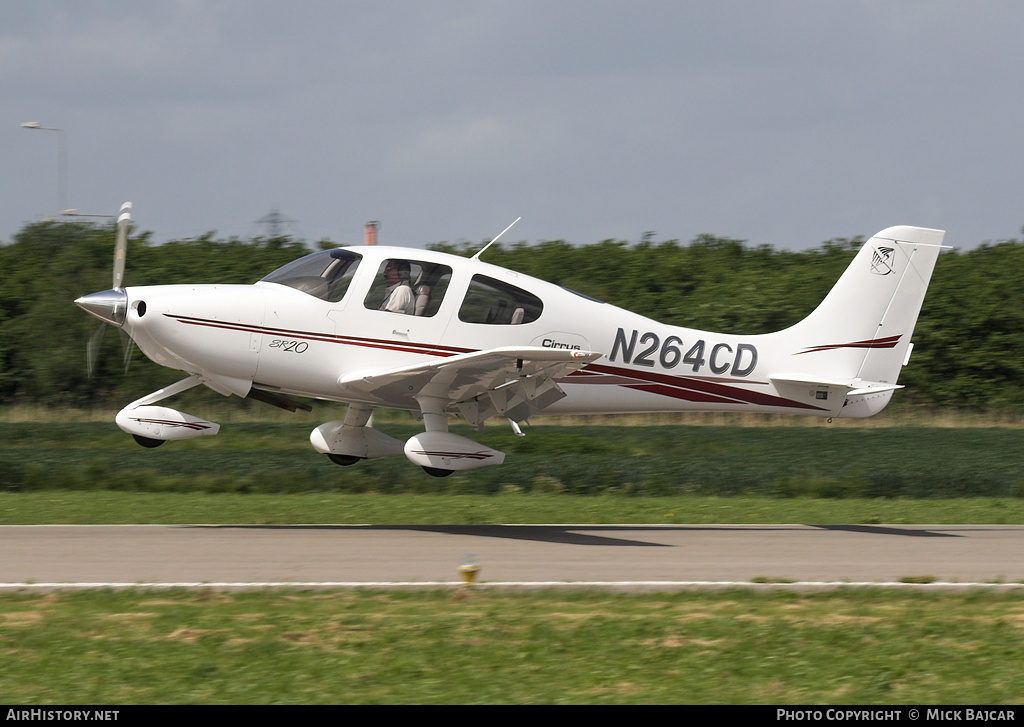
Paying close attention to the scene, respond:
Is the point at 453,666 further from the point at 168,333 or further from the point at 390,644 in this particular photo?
the point at 168,333

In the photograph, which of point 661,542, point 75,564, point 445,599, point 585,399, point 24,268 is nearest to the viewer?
point 445,599

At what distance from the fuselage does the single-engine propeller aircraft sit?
2cm

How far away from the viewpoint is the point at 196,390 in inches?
882

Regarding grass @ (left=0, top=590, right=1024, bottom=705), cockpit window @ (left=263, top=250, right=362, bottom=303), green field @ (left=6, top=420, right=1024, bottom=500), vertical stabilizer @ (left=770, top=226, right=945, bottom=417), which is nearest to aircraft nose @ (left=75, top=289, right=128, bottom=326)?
cockpit window @ (left=263, top=250, right=362, bottom=303)

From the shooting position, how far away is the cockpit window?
37.0 feet

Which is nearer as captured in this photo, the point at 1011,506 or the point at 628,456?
the point at 1011,506

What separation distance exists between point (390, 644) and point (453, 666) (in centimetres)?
52

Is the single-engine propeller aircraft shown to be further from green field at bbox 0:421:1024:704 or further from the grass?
the grass

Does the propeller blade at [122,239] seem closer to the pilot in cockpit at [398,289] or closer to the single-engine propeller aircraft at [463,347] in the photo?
the single-engine propeller aircraft at [463,347]

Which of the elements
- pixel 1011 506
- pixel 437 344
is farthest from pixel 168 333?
pixel 1011 506

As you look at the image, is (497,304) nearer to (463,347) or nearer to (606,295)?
(463,347)

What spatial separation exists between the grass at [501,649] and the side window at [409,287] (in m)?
4.58

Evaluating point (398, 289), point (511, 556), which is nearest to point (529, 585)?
point (511, 556)

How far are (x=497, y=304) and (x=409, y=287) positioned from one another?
3.23 ft
